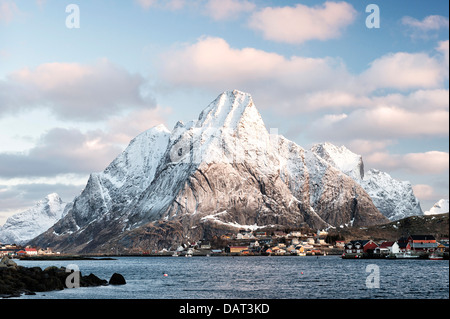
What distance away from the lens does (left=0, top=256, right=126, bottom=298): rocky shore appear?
77750 mm

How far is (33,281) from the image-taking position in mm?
86312

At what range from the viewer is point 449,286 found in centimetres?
9269

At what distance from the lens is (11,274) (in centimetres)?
8731

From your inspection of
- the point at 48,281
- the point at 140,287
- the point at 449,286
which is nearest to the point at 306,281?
the point at 449,286

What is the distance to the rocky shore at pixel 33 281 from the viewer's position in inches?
3061
